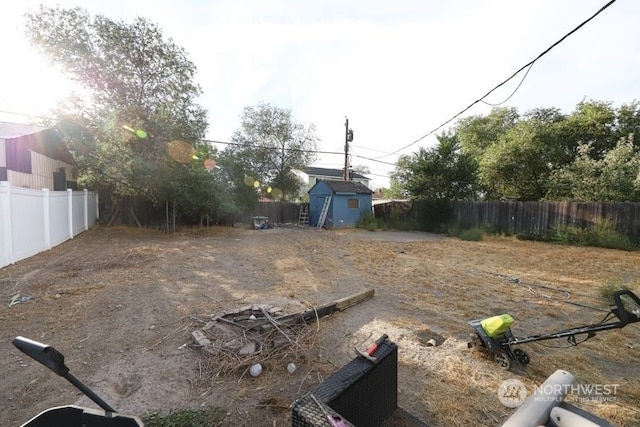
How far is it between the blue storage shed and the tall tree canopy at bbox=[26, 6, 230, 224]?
20.6 feet

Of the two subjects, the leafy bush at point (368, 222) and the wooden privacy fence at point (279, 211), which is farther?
the wooden privacy fence at point (279, 211)

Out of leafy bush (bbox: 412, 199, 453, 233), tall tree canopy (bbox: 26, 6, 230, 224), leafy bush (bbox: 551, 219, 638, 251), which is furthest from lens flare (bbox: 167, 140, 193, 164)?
leafy bush (bbox: 551, 219, 638, 251)

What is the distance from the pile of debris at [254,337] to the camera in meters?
2.51

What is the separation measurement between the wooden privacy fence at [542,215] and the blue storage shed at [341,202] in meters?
4.72

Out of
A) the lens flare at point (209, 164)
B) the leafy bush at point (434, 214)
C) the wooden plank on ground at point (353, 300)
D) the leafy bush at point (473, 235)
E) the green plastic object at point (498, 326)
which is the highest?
the lens flare at point (209, 164)

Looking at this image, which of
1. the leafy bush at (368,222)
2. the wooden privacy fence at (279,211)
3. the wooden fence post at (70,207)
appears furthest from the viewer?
the wooden privacy fence at (279,211)

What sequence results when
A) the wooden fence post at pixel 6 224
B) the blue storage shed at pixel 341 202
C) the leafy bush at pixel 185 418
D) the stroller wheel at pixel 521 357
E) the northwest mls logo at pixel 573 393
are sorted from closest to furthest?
1. the leafy bush at pixel 185 418
2. the northwest mls logo at pixel 573 393
3. the stroller wheel at pixel 521 357
4. the wooden fence post at pixel 6 224
5. the blue storage shed at pixel 341 202

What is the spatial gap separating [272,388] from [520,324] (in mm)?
2876

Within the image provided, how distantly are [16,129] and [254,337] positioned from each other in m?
12.0

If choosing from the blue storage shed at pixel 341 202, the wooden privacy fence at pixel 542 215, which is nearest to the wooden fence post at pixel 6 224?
the blue storage shed at pixel 341 202

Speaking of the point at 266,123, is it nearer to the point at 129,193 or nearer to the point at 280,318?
the point at 129,193

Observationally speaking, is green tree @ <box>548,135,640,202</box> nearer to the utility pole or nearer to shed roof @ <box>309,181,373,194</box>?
shed roof @ <box>309,181,373,194</box>

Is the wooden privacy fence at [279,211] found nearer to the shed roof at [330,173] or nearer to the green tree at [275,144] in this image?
the green tree at [275,144]

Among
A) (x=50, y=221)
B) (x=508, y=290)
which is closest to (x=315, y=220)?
(x=50, y=221)
